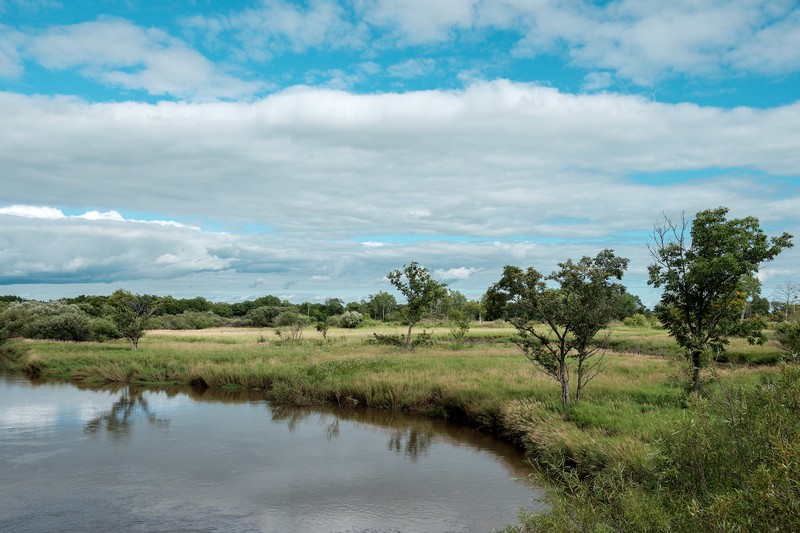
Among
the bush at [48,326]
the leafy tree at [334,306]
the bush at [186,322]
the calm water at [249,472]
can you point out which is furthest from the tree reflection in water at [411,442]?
the leafy tree at [334,306]

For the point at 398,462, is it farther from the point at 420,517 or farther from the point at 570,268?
the point at 570,268

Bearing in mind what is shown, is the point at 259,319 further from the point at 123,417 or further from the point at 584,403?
the point at 584,403

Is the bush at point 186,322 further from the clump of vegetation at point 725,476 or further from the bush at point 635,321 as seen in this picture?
the clump of vegetation at point 725,476

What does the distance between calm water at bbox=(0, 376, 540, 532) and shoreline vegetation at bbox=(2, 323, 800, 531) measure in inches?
64.5

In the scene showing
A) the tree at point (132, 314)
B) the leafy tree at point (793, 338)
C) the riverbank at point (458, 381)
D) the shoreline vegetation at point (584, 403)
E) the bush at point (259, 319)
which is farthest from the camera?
the bush at point (259, 319)

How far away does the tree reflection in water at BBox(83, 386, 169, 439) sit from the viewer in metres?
20.6

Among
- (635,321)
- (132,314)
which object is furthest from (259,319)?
(635,321)

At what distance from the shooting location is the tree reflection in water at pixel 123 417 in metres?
20.6

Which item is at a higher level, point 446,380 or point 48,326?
point 48,326

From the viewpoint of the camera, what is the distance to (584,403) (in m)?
17.5

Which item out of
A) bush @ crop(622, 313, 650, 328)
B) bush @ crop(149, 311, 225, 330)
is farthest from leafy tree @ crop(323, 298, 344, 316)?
bush @ crop(622, 313, 650, 328)

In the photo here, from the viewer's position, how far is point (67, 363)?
3653 cm

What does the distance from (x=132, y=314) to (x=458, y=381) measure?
28945 millimetres

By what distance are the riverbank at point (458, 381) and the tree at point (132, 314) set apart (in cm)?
152
